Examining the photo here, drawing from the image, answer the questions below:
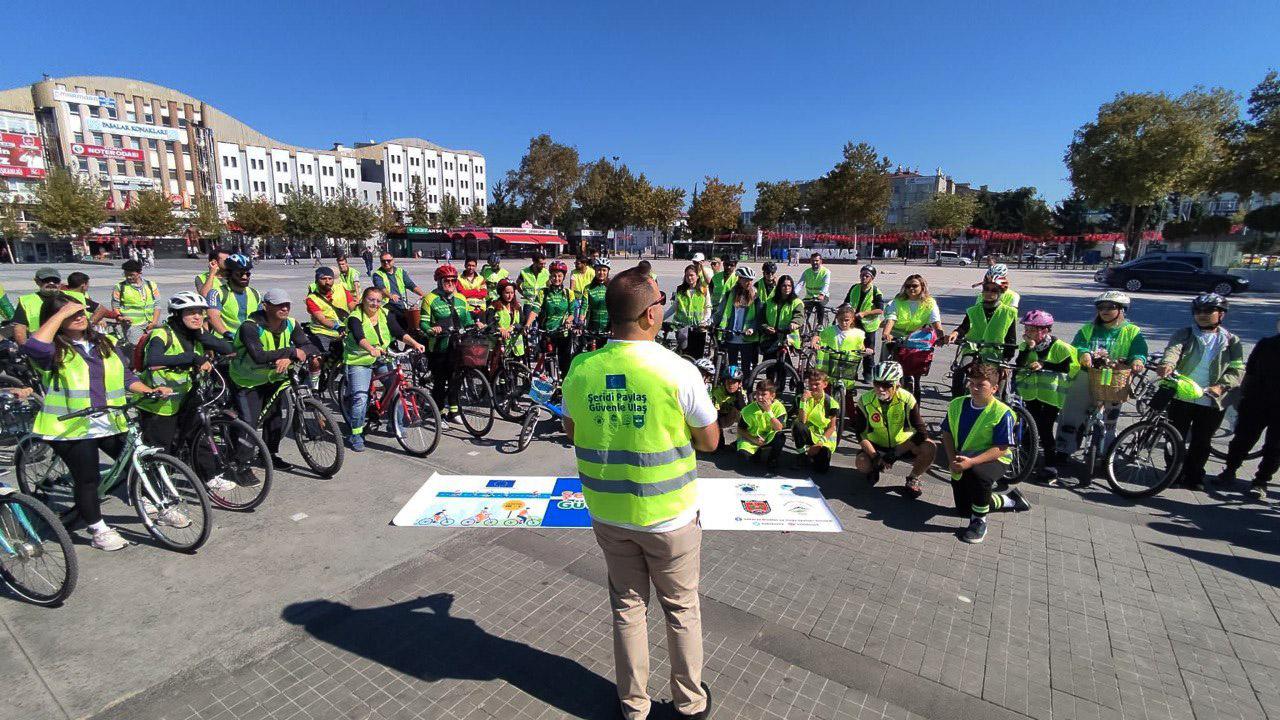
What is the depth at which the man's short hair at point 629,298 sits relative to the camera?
2.35 meters

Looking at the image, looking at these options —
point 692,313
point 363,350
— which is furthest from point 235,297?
A: point 692,313

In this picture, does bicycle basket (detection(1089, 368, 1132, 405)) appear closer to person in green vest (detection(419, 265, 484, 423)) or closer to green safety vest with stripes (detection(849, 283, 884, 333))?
green safety vest with stripes (detection(849, 283, 884, 333))

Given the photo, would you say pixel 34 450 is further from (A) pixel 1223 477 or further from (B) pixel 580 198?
(B) pixel 580 198

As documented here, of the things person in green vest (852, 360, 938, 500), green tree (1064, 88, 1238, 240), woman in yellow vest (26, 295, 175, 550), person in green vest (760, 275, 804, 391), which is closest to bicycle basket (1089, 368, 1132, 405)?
person in green vest (852, 360, 938, 500)

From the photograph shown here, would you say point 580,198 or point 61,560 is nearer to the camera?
point 61,560

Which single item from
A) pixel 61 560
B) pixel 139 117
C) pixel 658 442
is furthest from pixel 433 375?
pixel 139 117

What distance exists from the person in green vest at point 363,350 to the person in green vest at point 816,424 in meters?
4.29

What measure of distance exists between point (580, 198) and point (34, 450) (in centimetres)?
7275

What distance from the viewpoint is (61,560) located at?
140 inches

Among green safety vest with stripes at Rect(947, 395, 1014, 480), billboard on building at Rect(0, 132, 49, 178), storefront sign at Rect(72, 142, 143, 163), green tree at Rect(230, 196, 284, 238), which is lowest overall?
green safety vest with stripes at Rect(947, 395, 1014, 480)

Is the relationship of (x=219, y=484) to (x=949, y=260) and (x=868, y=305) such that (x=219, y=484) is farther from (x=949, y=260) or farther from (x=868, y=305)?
(x=949, y=260)

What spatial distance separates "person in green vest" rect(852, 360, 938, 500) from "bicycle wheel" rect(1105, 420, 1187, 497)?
1661 millimetres

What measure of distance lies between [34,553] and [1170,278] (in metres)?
33.9

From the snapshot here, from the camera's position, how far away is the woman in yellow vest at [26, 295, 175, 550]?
12.2ft
